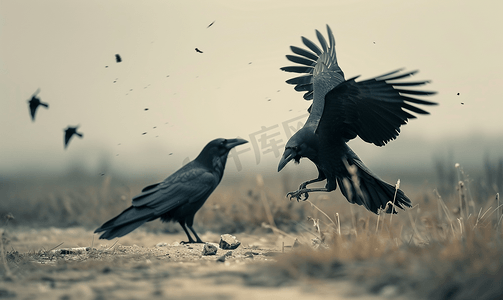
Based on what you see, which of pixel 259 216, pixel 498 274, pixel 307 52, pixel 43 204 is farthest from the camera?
pixel 43 204

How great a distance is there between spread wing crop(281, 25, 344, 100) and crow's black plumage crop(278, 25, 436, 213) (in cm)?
50

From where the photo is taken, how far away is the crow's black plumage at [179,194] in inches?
189

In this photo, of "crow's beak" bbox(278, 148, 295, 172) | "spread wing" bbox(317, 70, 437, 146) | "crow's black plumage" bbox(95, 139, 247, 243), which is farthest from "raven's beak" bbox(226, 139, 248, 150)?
"spread wing" bbox(317, 70, 437, 146)

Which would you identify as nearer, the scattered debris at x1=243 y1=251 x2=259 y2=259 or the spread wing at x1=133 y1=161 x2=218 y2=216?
the scattered debris at x1=243 y1=251 x2=259 y2=259

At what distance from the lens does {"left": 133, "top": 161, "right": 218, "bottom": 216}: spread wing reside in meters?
4.99

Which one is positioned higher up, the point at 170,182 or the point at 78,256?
the point at 170,182

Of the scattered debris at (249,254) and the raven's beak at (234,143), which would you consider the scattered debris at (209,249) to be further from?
the raven's beak at (234,143)

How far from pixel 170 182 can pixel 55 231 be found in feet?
14.9

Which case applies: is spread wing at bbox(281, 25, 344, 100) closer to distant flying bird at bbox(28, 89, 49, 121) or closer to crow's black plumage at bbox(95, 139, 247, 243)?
crow's black plumage at bbox(95, 139, 247, 243)

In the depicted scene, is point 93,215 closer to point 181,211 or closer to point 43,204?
point 43,204

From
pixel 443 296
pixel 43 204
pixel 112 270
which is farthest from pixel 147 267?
pixel 43 204

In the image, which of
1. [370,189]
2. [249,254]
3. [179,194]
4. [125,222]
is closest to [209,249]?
[249,254]

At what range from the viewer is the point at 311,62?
6691mm

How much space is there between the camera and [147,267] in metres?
3.80
